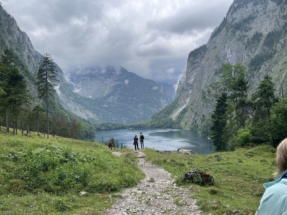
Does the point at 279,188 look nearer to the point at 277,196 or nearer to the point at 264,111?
the point at 277,196

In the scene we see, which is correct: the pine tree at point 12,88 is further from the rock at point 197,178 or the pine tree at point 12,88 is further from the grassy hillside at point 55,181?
the rock at point 197,178

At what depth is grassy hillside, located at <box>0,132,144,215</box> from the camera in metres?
12.7

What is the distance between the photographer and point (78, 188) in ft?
52.9

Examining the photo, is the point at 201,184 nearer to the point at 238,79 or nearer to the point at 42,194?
the point at 42,194

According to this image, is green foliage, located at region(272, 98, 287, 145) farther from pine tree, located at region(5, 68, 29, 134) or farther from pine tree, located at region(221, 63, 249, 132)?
pine tree, located at region(5, 68, 29, 134)

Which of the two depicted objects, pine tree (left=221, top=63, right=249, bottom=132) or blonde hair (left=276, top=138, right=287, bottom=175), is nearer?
blonde hair (left=276, top=138, right=287, bottom=175)

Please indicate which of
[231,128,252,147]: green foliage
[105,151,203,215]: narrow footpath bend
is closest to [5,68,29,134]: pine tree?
[105,151,203,215]: narrow footpath bend

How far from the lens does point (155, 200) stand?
15.3 metres

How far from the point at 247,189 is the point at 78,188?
12.1m

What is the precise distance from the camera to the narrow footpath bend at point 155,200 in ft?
43.4

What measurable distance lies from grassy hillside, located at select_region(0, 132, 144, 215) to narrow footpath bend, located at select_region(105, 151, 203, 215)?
32.0 inches

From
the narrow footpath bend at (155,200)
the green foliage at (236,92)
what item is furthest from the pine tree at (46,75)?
the narrow footpath bend at (155,200)

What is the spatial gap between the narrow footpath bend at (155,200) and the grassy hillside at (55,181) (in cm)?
81

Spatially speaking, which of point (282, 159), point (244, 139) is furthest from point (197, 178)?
point (244, 139)
